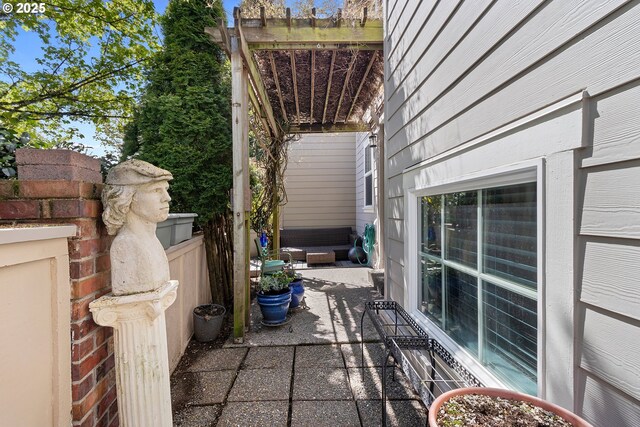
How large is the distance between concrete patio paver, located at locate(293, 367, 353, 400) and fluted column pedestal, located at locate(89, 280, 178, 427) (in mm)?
1143

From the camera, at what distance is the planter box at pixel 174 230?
95.8 inches

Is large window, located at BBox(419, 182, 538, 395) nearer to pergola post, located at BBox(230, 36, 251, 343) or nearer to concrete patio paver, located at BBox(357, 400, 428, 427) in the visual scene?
concrete patio paver, located at BBox(357, 400, 428, 427)

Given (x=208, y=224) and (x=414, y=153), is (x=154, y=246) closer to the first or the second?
(x=414, y=153)

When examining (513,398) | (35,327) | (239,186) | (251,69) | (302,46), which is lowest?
(513,398)

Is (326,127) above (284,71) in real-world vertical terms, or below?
below

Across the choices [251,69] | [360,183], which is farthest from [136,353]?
[360,183]

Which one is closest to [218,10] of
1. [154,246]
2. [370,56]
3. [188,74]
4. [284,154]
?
[188,74]

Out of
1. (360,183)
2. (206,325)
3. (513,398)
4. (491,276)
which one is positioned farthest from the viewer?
(360,183)

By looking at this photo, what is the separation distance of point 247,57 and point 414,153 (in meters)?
2.23

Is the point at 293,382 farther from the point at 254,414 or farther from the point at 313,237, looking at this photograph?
the point at 313,237

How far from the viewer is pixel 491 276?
4.96 feet

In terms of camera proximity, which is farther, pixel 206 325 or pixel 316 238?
pixel 316 238

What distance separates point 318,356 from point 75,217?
2343 millimetres

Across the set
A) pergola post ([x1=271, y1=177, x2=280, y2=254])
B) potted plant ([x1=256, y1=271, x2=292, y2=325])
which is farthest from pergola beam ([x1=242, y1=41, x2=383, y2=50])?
pergola post ([x1=271, y1=177, x2=280, y2=254])
